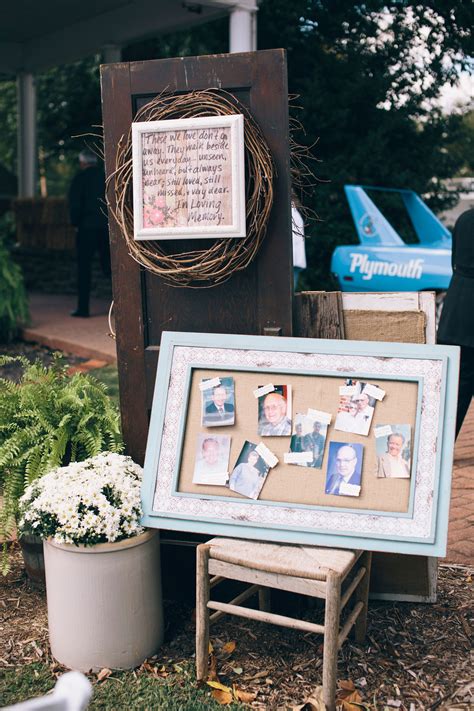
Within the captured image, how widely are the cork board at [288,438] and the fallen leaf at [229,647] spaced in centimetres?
62

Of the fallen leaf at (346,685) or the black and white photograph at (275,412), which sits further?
the black and white photograph at (275,412)

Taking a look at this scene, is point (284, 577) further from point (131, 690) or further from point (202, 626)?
point (131, 690)

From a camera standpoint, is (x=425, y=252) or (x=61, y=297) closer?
(x=425, y=252)

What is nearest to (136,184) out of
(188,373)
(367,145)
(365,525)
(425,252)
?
(188,373)

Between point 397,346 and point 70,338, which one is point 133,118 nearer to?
point 397,346

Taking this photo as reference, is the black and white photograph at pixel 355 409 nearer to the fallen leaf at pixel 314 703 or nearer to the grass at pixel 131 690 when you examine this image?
the fallen leaf at pixel 314 703

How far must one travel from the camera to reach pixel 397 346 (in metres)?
2.98

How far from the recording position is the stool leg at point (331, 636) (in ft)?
8.63

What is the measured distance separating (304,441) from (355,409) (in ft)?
0.72

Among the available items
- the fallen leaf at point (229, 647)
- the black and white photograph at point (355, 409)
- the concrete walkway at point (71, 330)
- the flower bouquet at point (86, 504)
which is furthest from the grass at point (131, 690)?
the concrete walkway at point (71, 330)

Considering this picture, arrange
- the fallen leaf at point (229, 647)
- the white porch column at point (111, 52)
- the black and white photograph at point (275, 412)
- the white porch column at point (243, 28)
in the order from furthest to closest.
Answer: the white porch column at point (111, 52) < the white porch column at point (243, 28) < the fallen leaf at point (229, 647) < the black and white photograph at point (275, 412)

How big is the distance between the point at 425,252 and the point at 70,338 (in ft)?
12.1

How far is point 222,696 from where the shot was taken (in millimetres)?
2842

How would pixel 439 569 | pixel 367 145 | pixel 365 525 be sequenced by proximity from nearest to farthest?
pixel 365 525 < pixel 439 569 < pixel 367 145
